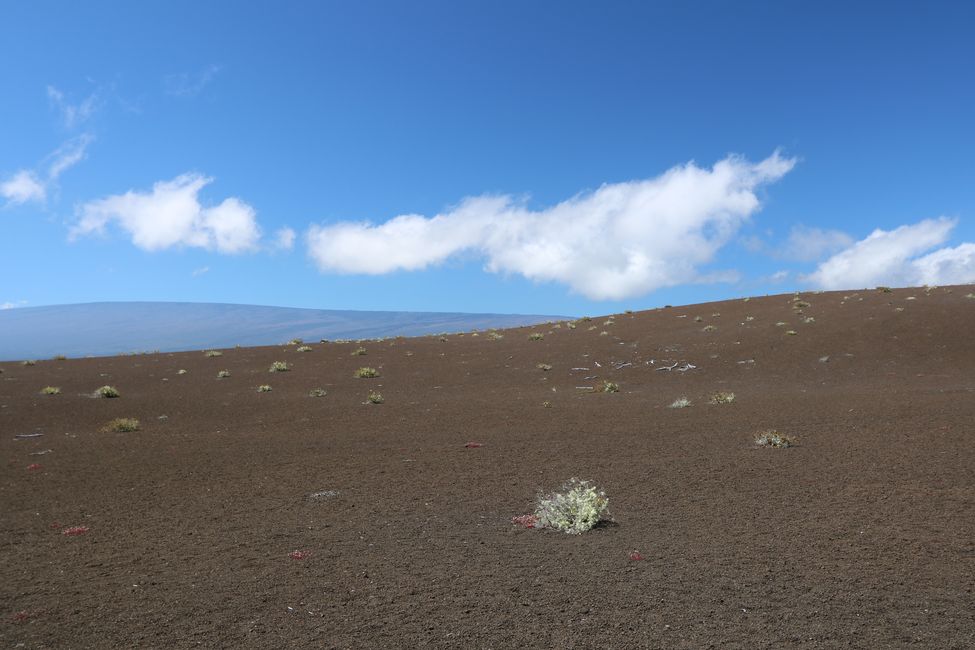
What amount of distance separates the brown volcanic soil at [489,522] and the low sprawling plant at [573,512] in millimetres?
290

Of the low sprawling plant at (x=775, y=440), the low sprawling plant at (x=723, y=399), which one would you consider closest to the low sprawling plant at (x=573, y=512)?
the low sprawling plant at (x=775, y=440)

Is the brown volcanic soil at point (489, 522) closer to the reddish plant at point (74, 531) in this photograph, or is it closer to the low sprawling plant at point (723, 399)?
the reddish plant at point (74, 531)

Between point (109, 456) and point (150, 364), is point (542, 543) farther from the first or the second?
point (150, 364)

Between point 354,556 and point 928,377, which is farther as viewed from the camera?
point 928,377

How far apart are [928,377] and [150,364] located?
42.0 m

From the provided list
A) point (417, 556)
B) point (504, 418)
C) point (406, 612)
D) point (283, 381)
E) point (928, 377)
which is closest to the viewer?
point (406, 612)

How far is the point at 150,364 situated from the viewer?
3559 cm

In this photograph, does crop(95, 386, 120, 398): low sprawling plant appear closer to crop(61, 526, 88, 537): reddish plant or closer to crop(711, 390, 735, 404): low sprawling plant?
crop(61, 526, 88, 537): reddish plant

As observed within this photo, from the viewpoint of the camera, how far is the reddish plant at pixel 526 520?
29.5 ft

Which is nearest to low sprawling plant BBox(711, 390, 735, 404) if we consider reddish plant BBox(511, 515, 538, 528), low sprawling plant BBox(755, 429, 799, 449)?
low sprawling plant BBox(755, 429, 799, 449)

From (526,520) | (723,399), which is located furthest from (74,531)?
(723,399)

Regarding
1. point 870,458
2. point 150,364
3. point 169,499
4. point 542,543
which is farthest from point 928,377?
point 150,364

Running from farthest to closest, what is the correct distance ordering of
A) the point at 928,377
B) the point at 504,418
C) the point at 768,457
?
the point at 928,377
the point at 504,418
the point at 768,457

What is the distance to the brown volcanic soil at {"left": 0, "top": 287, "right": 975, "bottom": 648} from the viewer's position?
5.84 m
